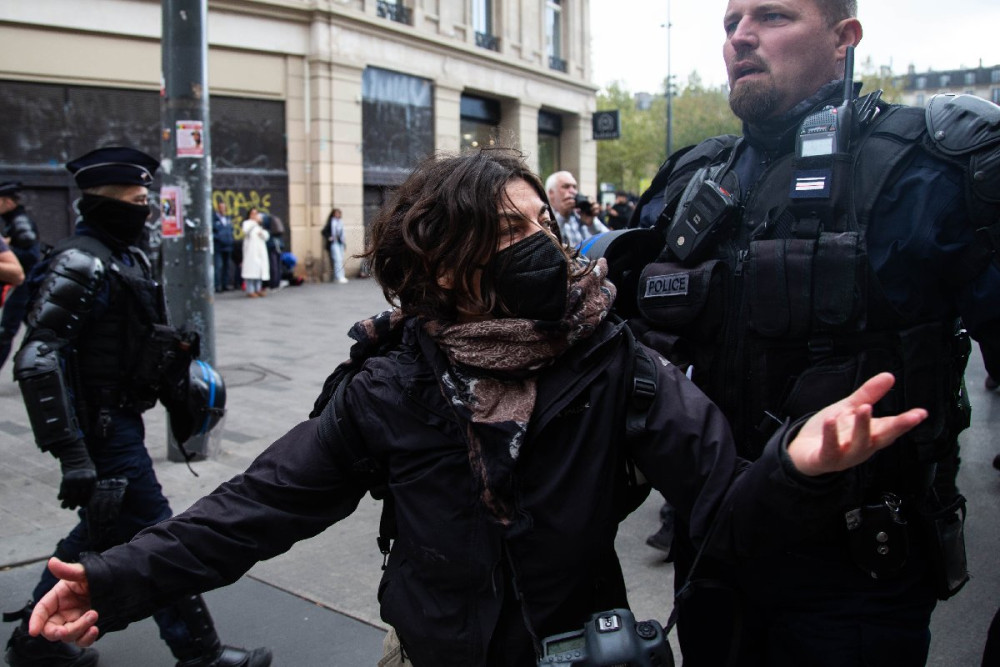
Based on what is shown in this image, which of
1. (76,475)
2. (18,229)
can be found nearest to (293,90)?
(18,229)

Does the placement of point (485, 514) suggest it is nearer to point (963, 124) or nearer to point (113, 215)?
point (963, 124)

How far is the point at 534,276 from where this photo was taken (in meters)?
1.72

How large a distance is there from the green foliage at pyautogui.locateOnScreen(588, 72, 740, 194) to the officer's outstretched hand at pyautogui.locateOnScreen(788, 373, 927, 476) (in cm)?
4931

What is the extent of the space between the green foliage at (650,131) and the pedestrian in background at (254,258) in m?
35.6

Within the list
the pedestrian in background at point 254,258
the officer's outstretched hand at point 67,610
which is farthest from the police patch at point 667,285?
the pedestrian in background at point 254,258

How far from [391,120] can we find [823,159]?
66.3ft

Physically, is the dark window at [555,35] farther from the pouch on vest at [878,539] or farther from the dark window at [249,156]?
the pouch on vest at [878,539]

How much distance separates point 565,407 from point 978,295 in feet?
2.94

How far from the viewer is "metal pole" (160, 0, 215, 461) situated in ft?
19.2

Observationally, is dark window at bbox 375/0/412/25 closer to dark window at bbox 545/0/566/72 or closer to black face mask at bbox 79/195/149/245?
dark window at bbox 545/0/566/72

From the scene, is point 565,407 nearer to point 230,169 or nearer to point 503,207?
point 503,207

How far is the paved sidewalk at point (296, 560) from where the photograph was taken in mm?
3621

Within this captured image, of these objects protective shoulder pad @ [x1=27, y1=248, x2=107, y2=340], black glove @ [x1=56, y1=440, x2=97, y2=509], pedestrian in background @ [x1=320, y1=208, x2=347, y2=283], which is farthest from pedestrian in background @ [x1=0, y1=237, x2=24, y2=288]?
pedestrian in background @ [x1=320, y1=208, x2=347, y2=283]

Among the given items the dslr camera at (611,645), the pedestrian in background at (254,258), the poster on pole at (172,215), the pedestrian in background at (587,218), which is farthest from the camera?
the pedestrian in background at (254,258)
